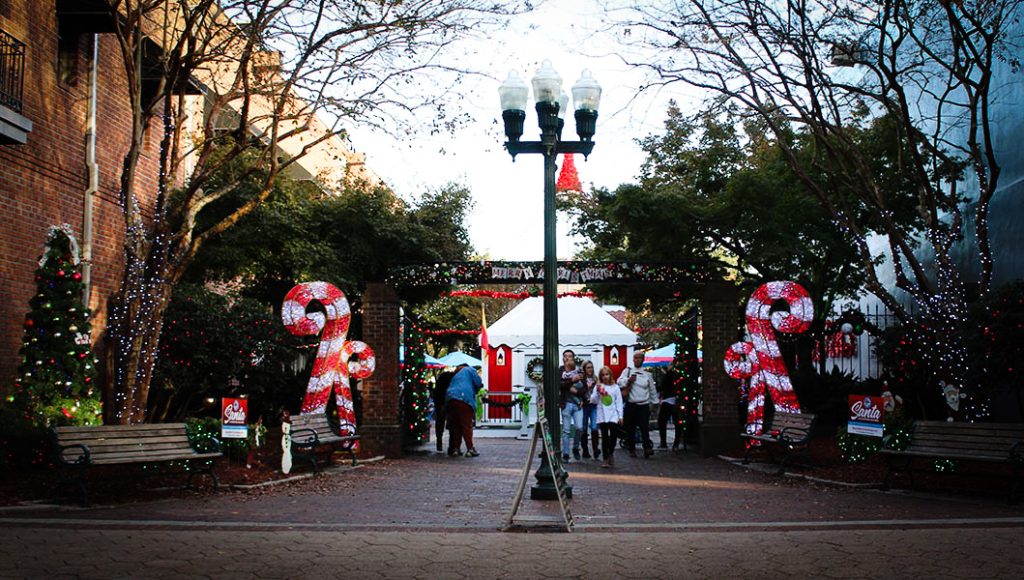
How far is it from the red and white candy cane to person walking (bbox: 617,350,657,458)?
471 cm

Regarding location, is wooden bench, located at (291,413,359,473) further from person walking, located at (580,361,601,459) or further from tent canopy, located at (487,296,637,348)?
tent canopy, located at (487,296,637,348)

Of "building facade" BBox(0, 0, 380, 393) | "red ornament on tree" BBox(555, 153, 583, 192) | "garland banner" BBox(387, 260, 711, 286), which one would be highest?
"red ornament on tree" BBox(555, 153, 583, 192)

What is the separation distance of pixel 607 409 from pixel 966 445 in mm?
6037

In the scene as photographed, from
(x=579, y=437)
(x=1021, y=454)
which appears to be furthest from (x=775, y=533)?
(x=579, y=437)

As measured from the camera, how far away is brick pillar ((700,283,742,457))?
1761cm

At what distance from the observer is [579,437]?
17250 mm

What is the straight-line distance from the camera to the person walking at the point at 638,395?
644 inches

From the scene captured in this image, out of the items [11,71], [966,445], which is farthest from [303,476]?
[966,445]

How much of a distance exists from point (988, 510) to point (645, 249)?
12.3m

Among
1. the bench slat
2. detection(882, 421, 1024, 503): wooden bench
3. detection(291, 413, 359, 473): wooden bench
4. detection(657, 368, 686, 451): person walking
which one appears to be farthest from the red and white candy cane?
detection(882, 421, 1024, 503): wooden bench

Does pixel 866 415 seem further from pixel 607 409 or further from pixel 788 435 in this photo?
pixel 607 409

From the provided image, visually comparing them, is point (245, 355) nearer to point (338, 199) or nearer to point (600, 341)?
point (338, 199)

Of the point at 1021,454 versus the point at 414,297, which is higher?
the point at 414,297

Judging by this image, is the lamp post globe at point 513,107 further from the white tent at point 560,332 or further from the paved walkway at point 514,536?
the white tent at point 560,332
